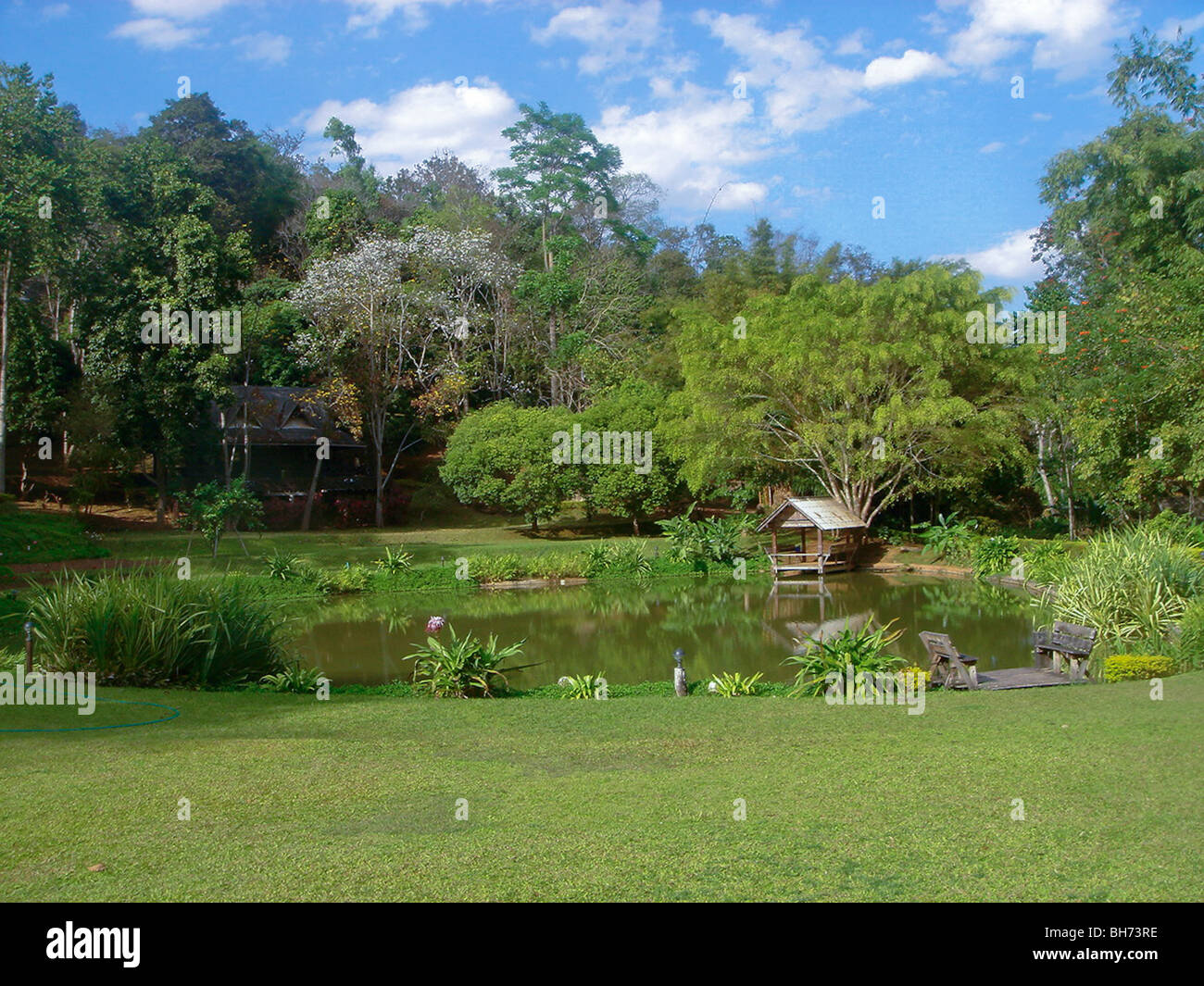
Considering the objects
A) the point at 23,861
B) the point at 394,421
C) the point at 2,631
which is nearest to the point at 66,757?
the point at 23,861

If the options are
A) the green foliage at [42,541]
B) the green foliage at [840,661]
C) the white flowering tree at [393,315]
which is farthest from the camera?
the white flowering tree at [393,315]

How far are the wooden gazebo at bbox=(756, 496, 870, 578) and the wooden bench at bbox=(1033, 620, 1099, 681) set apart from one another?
11.8 m

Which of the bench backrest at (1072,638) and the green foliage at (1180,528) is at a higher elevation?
the green foliage at (1180,528)

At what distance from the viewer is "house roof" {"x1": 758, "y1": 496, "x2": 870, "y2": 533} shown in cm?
2611

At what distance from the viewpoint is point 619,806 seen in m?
6.27

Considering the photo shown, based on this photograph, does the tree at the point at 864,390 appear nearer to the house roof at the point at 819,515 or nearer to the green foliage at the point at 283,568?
the house roof at the point at 819,515

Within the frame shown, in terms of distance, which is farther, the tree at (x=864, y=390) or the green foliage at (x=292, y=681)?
the tree at (x=864, y=390)

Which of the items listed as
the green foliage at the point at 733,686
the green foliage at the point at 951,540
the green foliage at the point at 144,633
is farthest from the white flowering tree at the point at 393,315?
the green foliage at the point at 733,686

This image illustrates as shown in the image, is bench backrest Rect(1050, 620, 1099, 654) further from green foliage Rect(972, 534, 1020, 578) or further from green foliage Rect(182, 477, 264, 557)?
green foliage Rect(182, 477, 264, 557)

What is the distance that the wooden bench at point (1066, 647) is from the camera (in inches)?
478

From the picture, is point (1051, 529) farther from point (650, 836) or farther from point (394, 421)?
point (650, 836)

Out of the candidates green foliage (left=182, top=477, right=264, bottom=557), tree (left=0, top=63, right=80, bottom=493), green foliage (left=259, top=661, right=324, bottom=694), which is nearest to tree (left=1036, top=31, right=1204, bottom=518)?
green foliage (left=259, top=661, right=324, bottom=694)

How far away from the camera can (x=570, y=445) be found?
33.1 metres

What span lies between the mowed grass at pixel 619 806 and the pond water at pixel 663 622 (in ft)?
16.6
